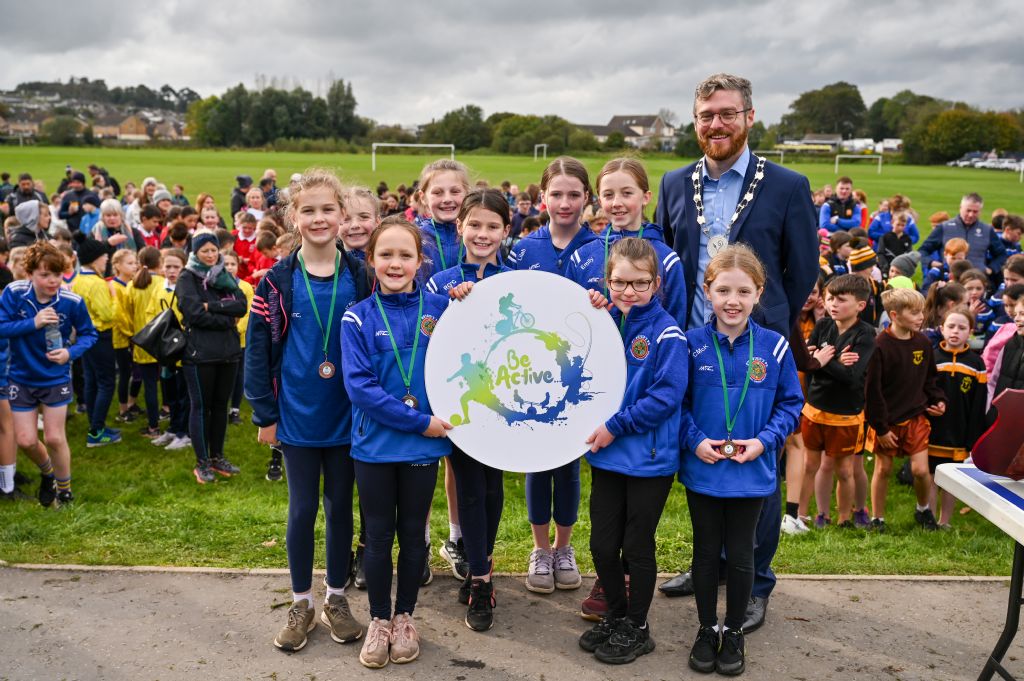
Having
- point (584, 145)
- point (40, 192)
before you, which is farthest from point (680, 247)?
point (584, 145)

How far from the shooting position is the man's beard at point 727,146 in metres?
3.84

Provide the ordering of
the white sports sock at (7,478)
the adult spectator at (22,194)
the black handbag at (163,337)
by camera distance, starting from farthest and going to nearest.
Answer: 1. the adult spectator at (22,194)
2. the black handbag at (163,337)
3. the white sports sock at (7,478)

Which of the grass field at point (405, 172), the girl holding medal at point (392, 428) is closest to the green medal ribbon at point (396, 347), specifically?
the girl holding medal at point (392, 428)

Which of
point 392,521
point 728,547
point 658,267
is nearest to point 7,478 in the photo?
point 392,521

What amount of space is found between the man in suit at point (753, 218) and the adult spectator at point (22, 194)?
613 inches

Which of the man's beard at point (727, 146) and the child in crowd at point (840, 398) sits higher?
the man's beard at point (727, 146)

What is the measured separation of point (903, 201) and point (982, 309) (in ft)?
21.1

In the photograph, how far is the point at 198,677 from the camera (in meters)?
3.41

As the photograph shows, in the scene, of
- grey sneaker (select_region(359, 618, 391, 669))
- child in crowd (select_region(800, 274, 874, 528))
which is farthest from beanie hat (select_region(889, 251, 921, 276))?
grey sneaker (select_region(359, 618, 391, 669))

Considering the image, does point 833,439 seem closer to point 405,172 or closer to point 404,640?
point 404,640

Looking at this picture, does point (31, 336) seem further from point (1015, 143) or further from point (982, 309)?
point (1015, 143)

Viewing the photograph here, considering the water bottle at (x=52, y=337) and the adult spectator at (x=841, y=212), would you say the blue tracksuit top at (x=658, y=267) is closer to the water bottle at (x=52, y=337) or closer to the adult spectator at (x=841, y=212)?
the water bottle at (x=52, y=337)

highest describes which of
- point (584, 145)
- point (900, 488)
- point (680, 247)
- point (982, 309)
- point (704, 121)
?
point (584, 145)

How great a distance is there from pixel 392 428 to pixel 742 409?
1.52 m
